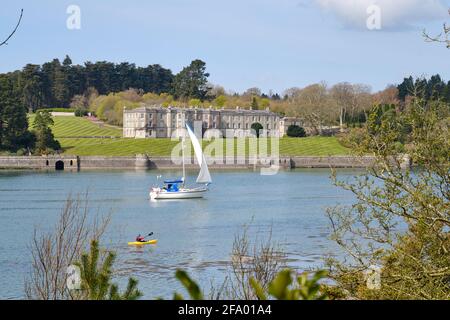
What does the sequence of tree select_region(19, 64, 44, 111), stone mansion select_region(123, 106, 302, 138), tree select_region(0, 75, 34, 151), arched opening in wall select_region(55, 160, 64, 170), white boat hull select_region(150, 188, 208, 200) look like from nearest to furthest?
1. white boat hull select_region(150, 188, 208, 200)
2. tree select_region(0, 75, 34, 151)
3. arched opening in wall select_region(55, 160, 64, 170)
4. stone mansion select_region(123, 106, 302, 138)
5. tree select_region(19, 64, 44, 111)

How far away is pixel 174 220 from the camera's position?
39844mm

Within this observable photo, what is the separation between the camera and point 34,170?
3386 inches

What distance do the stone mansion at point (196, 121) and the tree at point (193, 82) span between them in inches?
551

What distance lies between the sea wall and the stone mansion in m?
21.2

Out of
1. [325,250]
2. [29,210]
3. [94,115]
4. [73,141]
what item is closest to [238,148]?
[73,141]

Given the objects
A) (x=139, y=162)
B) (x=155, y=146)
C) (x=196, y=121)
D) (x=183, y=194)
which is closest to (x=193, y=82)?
(x=196, y=121)

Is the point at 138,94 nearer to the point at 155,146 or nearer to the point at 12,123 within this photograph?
the point at 155,146

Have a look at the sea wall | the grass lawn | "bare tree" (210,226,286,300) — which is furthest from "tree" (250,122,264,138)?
"bare tree" (210,226,286,300)

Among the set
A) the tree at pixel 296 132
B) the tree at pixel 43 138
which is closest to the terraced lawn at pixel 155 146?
the tree at pixel 43 138

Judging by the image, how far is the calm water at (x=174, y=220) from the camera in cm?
2442

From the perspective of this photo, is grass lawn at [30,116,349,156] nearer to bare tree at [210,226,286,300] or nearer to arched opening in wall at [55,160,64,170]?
arched opening in wall at [55,160,64,170]

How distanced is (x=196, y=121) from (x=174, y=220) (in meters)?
83.4

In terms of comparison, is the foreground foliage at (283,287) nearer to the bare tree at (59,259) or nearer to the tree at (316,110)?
the bare tree at (59,259)

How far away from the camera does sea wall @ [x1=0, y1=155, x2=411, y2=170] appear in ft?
282
